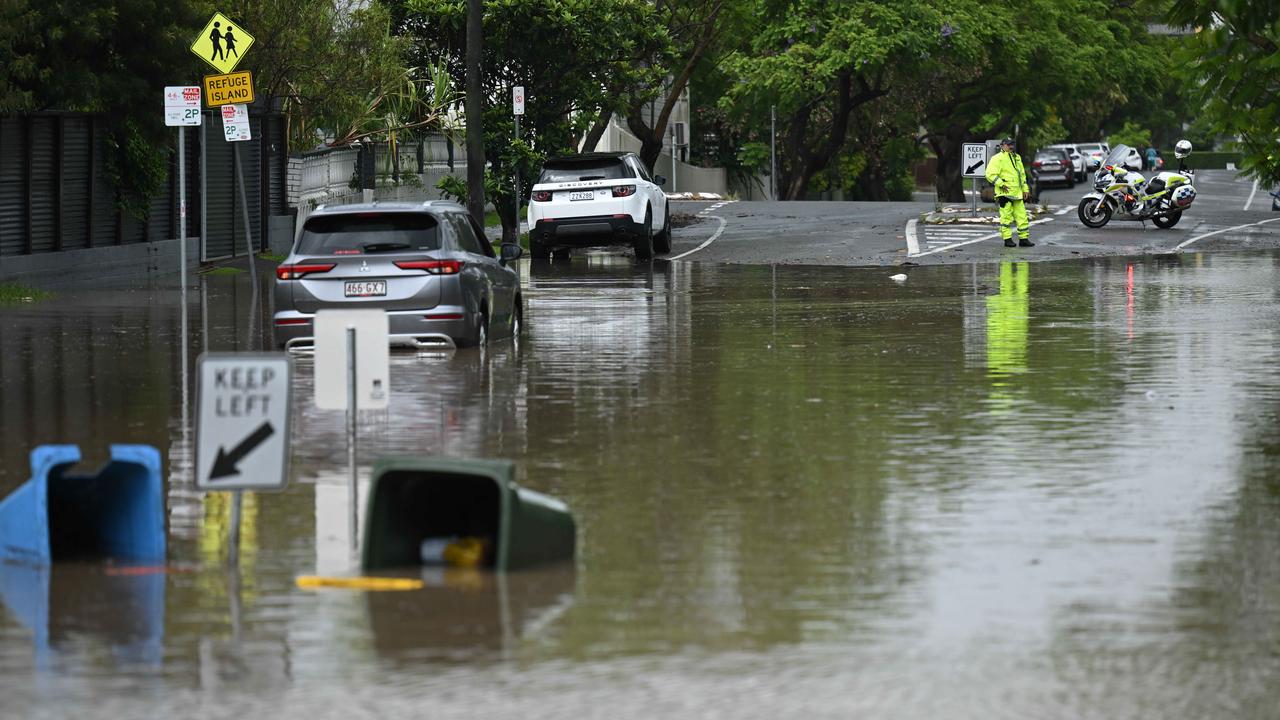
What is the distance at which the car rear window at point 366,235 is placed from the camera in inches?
711

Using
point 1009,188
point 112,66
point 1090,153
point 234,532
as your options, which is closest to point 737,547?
point 234,532

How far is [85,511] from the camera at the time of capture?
969cm

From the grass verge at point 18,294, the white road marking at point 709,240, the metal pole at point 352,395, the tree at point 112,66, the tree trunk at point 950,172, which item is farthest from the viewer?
the tree trunk at point 950,172

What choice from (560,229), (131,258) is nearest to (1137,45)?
(560,229)

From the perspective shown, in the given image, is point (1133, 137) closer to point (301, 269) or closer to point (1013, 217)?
point (1013, 217)

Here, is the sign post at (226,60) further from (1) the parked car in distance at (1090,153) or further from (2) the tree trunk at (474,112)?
(1) the parked car in distance at (1090,153)

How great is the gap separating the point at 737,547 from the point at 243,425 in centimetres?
217

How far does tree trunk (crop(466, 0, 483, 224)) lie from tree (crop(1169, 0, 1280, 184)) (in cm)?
1515

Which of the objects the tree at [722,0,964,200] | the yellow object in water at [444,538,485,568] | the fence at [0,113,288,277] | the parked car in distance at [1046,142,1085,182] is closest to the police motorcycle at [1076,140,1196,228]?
the fence at [0,113,288,277]

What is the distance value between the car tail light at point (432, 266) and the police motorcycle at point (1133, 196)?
2264 cm

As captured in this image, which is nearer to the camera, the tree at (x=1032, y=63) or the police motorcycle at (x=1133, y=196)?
the police motorcycle at (x=1133, y=196)

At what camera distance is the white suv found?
108 ft

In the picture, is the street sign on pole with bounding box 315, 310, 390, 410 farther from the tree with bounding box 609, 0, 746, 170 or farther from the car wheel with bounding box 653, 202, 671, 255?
the tree with bounding box 609, 0, 746, 170

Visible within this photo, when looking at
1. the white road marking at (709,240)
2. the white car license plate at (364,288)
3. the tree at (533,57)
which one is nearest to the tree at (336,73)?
the tree at (533,57)
